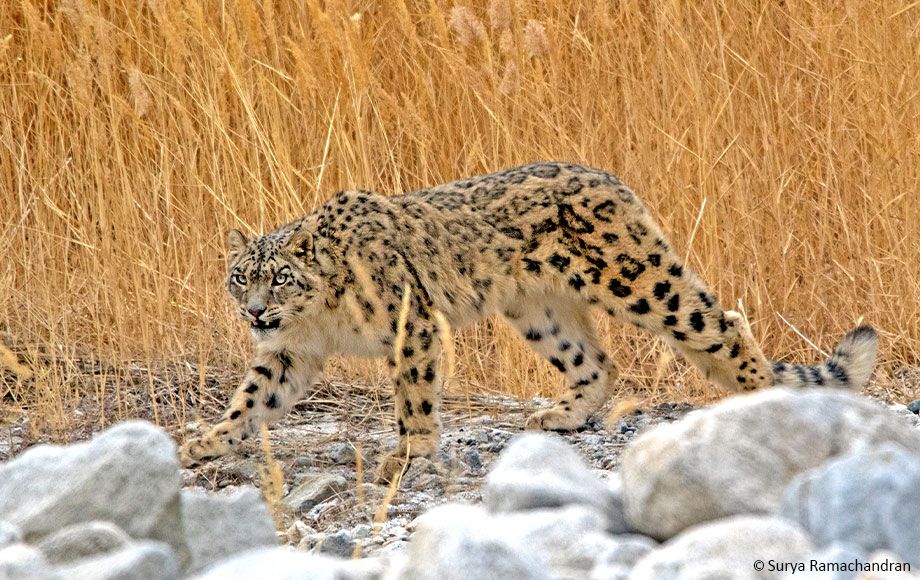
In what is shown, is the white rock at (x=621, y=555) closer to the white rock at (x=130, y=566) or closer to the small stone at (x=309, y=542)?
the white rock at (x=130, y=566)

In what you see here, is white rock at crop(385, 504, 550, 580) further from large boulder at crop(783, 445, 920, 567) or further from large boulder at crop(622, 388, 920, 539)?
large boulder at crop(783, 445, 920, 567)

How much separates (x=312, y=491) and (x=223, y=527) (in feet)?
4.51

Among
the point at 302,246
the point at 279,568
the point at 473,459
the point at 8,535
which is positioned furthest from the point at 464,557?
the point at 302,246

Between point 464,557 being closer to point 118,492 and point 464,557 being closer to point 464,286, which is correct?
point 118,492

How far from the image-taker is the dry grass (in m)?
5.80

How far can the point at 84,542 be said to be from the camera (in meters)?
2.46

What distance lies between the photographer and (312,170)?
6473 millimetres

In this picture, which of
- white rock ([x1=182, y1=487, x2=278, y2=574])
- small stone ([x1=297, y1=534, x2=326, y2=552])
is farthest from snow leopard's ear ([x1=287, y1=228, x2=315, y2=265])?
white rock ([x1=182, y1=487, x2=278, y2=574])

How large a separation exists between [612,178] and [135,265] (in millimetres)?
2188

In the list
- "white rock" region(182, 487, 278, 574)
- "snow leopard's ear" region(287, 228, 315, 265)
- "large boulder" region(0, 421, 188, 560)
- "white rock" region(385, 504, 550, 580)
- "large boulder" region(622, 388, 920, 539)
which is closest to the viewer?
"white rock" region(385, 504, 550, 580)

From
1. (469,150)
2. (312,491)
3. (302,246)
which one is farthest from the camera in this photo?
(469,150)

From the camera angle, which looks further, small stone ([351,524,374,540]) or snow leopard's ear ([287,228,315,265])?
snow leopard's ear ([287,228,315,265])

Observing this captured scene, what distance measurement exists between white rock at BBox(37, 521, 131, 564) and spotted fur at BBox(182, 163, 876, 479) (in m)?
2.21

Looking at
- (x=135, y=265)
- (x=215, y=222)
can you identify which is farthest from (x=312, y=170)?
(x=135, y=265)
